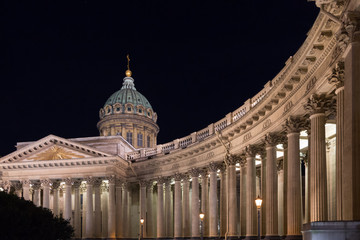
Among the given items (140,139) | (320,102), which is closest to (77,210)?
(140,139)

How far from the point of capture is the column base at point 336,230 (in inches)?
701

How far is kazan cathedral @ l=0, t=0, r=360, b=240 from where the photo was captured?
69.8ft

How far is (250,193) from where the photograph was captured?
42375 mm

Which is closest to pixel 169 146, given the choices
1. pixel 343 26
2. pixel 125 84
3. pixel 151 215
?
pixel 151 215

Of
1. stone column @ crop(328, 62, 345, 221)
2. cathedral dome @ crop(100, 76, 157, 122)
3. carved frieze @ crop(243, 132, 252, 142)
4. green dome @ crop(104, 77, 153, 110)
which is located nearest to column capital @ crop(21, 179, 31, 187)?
cathedral dome @ crop(100, 76, 157, 122)

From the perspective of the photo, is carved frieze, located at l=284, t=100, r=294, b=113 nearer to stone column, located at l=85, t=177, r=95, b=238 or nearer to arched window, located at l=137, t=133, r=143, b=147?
stone column, located at l=85, t=177, r=95, b=238

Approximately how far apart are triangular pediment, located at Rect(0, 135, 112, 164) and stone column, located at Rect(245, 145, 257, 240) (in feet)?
104

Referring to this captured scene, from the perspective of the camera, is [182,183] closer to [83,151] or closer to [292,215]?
[83,151]

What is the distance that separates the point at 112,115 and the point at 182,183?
160 feet

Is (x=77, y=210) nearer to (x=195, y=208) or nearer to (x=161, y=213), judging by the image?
(x=161, y=213)

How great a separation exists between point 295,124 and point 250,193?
11092mm

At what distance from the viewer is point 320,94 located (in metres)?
28.2

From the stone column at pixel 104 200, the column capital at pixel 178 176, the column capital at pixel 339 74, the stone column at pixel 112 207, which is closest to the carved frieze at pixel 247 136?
the column capital at pixel 178 176

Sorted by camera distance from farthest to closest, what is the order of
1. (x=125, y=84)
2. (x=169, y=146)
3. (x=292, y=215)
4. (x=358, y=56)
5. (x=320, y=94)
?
(x=125, y=84), (x=169, y=146), (x=292, y=215), (x=320, y=94), (x=358, y=56)
